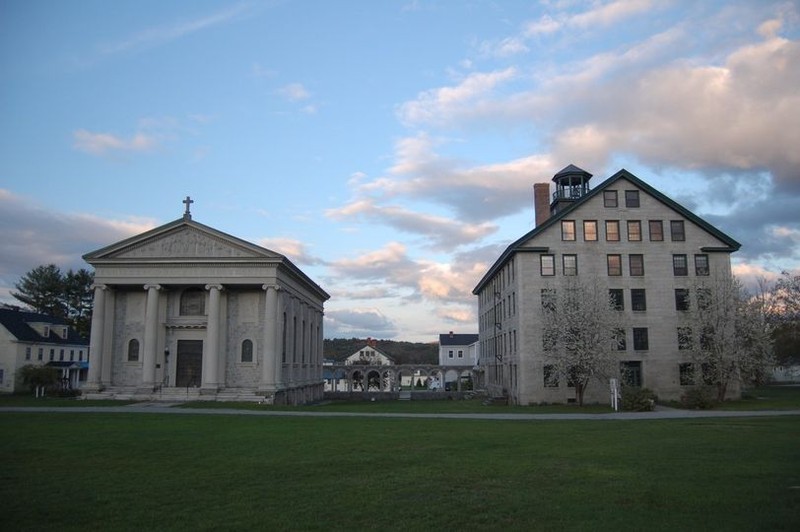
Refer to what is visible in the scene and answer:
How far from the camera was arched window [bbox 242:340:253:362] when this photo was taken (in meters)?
52.0

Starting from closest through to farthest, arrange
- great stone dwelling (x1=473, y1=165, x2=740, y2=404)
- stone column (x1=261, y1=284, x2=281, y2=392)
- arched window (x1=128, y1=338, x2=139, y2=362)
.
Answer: stone column (x1=261, y1=284, x2=281, y2=392), great stone dwelling (x1=473, y1=165, x2=740, y2=404), arched window (x1=128, y1=338, x2=139, y2=362)

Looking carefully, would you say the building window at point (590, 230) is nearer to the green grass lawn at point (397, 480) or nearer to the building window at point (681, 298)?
the building window at point (681, 298)

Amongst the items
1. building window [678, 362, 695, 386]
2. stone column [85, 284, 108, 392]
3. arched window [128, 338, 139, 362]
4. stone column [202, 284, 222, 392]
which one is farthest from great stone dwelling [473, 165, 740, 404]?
stone column [85, 284, 108, 392]

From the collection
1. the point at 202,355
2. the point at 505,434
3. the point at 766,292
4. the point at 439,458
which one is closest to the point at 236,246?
the point at 202,355

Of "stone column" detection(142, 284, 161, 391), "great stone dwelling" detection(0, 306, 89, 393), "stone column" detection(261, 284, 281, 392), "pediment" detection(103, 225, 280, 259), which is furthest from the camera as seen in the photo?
"great stone dwelling" detection(0, 306, 89, 393)

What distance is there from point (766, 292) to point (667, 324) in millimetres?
25587

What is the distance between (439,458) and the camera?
1641 centimetres

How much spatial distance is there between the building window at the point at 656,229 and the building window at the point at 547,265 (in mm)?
8057

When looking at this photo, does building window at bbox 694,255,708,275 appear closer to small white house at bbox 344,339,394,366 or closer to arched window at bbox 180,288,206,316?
arched window at bbox 180,288,206,316

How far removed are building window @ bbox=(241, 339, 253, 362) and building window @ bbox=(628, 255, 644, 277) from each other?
3134 centimetres

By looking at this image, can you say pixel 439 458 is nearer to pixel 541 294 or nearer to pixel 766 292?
pixel 541 294

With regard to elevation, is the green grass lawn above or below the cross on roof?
below

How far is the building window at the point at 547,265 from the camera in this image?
50562 mm

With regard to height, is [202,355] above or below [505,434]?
above
